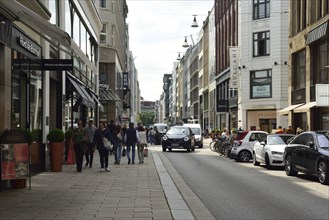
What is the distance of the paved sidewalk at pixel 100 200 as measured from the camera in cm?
884

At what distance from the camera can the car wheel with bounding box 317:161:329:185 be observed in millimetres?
14870

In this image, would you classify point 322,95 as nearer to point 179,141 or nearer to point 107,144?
point 179,141

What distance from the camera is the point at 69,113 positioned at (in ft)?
77.4

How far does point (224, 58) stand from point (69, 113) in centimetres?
3775

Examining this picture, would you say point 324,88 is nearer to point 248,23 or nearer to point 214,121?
point 248,23

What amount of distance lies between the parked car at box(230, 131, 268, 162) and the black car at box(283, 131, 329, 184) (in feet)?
20.8

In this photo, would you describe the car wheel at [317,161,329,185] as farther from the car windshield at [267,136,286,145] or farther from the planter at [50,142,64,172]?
the planter at [50,142,64,172]

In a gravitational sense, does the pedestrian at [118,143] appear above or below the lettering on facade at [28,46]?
below

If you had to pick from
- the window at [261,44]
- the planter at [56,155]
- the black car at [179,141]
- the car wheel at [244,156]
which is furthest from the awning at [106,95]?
the planter at [56,155]

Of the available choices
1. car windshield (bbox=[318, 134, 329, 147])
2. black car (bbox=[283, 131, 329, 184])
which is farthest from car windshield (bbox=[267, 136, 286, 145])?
car windshield (bbox=[318, 134, 329, 147])

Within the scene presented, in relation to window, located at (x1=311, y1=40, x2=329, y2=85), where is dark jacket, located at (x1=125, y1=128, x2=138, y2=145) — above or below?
below

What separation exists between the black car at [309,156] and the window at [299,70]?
18.1 m

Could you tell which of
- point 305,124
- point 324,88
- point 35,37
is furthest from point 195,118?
point 35,37

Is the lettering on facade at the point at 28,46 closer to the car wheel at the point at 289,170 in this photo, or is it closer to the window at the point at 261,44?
the car wheel at the point at 289,170
